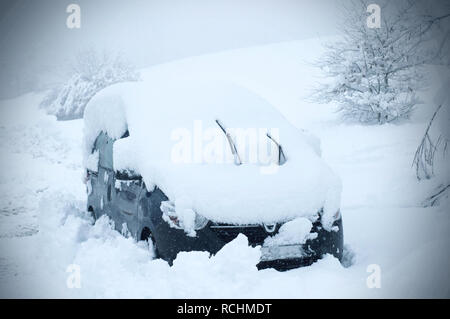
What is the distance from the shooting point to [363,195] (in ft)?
22.4

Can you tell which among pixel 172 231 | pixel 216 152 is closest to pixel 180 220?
pixel 172 231

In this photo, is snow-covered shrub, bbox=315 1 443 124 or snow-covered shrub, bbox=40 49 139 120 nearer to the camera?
snow-covered shrub, bbox=315 1 443 124

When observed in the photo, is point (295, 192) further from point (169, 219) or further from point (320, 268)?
point (169, 219)

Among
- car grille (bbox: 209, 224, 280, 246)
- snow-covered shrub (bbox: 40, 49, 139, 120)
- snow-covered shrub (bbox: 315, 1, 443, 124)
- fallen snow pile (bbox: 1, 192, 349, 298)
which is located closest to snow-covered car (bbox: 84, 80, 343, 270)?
car grille (bbox: 209, 224, 280, 246)

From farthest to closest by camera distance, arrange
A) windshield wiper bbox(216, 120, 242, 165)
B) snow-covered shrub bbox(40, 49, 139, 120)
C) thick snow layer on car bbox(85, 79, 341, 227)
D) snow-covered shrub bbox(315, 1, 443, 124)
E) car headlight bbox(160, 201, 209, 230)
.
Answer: snow-covered shrub bbox(40, 49, 139, 120), snow-covered shrub bbox(315, 1, 443, 124), windshield wiper bbox(216, 120, 242, 165), thick snow layer on car bbox(85, 79, 341, 227), car headlight bbox(160, 201, 209, 230)

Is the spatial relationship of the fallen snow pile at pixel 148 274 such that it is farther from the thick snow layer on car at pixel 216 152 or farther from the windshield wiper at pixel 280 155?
the windshield wiper at pixel 280 155

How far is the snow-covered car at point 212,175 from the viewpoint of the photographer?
10.7 feet

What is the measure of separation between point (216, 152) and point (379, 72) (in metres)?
10.6

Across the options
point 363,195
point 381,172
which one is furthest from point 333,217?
point 381,172

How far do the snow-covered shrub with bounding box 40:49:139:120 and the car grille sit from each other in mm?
19856

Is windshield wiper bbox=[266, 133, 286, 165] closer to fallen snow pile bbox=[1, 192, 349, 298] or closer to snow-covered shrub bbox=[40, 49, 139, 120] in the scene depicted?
fallen snow pile bbox=[1, 192, 349, 298]

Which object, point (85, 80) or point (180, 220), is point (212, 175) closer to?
point (180, 220)

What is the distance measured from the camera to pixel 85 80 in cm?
2361

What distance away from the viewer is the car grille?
3215 mm
